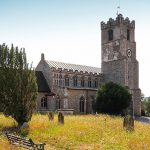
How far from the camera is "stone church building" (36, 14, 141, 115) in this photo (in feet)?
173

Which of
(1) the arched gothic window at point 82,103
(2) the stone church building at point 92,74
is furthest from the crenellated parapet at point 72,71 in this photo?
(1) the arched gothic window at point 82,103

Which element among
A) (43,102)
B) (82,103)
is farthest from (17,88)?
(82,103)

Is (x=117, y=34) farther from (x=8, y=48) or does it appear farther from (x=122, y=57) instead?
(x=8, y=48)

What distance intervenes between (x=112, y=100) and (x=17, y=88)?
26.3 meters

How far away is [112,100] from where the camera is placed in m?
49.8

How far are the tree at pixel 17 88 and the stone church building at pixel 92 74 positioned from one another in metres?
24.5

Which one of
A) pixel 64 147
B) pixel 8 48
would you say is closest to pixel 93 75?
pixel 8 48

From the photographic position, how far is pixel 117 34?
198 ft

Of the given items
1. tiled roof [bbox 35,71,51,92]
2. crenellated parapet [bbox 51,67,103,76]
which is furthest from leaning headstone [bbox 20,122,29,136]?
crenellated parapet [bbox 51,67,103,76]

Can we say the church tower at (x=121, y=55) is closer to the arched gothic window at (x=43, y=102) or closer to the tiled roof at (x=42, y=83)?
the tiled roof at (x=42, y=83)

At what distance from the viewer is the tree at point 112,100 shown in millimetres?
49688

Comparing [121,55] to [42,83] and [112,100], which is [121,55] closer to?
[112,100]

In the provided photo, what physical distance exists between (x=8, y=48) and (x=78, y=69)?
33.5 metres

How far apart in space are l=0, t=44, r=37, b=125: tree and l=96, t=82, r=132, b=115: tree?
24570 millimetres
